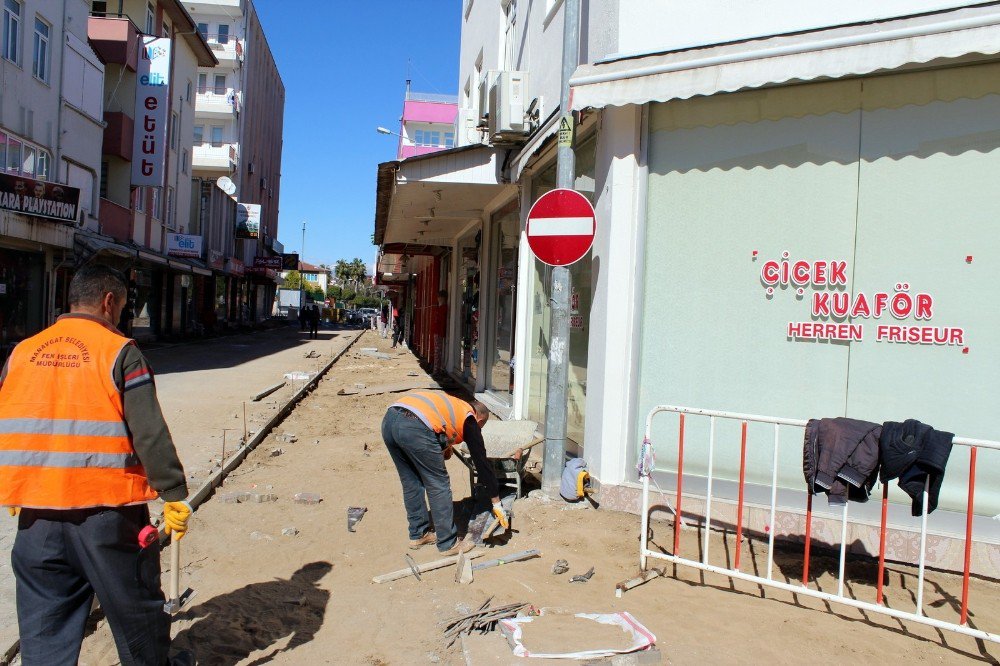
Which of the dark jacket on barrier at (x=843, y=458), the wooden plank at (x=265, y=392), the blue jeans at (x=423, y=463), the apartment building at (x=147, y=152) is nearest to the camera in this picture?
the dark jacket on barrier at (x=843, y=458)

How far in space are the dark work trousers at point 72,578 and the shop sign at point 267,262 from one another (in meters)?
50.1

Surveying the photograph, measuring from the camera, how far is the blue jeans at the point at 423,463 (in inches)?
203

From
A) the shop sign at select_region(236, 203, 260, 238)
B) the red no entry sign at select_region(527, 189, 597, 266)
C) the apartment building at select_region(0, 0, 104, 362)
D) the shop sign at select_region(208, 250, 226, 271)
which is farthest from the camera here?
the shop sign at select_region(236, 203, 260, 238)

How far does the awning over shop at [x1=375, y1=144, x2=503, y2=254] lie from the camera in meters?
9.62

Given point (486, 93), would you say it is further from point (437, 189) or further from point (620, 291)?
point (620, 291)

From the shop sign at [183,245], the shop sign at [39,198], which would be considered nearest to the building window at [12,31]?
the shop sign at [39,198]

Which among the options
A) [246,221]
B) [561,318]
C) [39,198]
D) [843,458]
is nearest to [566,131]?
[561,318]

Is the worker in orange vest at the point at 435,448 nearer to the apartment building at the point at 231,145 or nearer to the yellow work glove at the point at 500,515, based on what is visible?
the yellow work glove at the point at 500,515

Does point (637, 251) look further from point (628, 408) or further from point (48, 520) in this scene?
point (48, 520)

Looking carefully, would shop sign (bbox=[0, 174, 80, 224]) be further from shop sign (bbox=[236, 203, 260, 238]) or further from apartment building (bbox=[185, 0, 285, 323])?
shop sign (bbox=[236, 203, 260, 238])

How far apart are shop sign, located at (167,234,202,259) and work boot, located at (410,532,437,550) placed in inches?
1081

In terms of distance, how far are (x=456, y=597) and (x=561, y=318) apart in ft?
8.57

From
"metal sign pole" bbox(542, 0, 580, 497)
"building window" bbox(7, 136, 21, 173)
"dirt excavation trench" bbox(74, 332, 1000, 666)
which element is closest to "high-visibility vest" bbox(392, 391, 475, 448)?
"dirt excavation trench" bbox(74, 332, 1000, 666)

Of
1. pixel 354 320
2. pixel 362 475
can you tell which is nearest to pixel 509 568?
pixel 362 475
